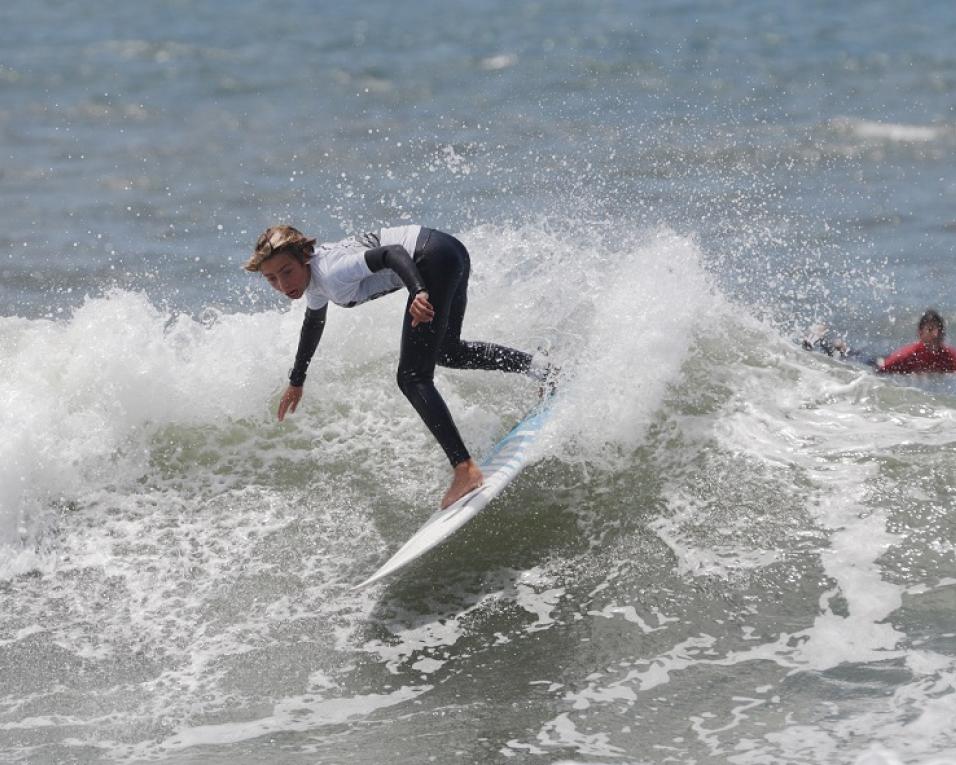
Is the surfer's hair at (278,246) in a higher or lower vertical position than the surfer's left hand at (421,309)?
higher

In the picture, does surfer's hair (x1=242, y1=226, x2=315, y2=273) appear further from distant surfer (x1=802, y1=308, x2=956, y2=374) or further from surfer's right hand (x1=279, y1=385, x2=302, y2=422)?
distant surfer (x1=802, y1=308, x2=956, y2=374)

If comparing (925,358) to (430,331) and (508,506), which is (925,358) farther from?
(430,331)

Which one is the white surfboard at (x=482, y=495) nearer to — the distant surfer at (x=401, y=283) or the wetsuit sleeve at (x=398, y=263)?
the distant surfer at (x=401, y=283)

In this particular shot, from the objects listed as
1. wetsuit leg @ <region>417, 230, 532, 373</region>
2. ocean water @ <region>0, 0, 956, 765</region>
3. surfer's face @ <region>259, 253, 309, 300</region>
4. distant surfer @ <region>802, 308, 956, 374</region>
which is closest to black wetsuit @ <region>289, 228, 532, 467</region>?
wetsuit leg @ <region>417, 230, 532, 373</region>

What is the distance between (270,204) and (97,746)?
9.54m

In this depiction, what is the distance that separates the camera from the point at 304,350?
6.54 m

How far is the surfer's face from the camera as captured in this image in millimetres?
6008

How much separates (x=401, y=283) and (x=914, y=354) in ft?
13.3

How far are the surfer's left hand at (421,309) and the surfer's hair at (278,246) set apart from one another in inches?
24.4

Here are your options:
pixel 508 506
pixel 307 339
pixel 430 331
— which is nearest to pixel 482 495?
pixel 508 506

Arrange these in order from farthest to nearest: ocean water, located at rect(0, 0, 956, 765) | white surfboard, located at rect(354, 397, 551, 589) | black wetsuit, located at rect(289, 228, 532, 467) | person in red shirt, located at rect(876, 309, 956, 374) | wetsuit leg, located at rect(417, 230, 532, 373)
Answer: person in red shirt, located at rect(876, 309, 956, 374) → wetsuit leg, located at rect(417, 230, 532, 373) → black wetsuit, located at rect(289, 228, 532, 467) → white surfboard, located at rect(354, 397, 551, 589) → ocean water, located at rect(0, 0, 956, 765)

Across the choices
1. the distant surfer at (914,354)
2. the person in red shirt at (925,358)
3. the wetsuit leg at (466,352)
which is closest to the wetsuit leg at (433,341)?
the wetsuit leg at (466,352)

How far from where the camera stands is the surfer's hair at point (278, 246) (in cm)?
596

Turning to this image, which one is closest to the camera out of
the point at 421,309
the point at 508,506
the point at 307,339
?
the point at 421,309
